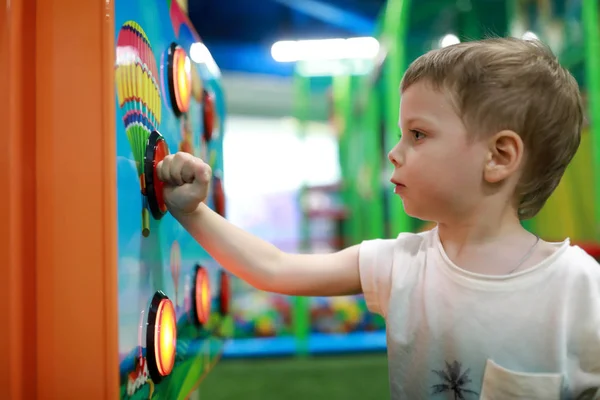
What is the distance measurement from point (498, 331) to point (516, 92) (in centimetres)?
24

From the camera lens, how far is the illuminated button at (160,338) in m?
0.45

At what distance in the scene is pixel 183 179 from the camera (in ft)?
1.69

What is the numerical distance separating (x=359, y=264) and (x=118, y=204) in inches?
12.5

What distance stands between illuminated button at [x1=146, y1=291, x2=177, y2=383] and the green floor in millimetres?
1024

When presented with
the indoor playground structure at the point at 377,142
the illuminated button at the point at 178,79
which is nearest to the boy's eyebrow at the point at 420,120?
the illuminated button at the point at 178,79

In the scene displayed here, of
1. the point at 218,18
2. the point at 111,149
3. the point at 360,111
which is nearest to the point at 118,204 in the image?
the point at 111,149

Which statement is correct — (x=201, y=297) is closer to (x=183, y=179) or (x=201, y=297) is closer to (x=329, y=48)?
(x=183, y=179)

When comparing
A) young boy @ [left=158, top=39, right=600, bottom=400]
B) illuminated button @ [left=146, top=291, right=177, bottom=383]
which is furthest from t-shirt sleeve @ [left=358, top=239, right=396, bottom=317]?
illuminated button @ [left=146, top=291, right=177, bottom=383]

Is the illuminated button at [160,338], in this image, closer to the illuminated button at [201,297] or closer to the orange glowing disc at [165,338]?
the orange glowing disc at [165,338]

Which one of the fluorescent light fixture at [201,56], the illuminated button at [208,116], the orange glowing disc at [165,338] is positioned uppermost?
the fluorescent light fixture at [201,56]

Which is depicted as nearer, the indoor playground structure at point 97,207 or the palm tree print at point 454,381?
the indoor playground structure at point 97,207

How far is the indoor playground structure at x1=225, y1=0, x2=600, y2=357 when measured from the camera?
1715mm

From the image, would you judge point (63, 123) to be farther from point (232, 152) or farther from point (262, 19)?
point (232, 152)

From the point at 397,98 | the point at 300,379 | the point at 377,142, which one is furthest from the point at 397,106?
the point at 377,142
